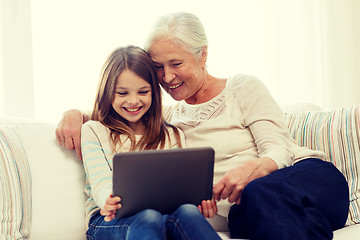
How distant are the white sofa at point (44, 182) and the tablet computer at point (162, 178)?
325 mm

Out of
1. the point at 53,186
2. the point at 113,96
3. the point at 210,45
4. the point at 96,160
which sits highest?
the point at 210,45

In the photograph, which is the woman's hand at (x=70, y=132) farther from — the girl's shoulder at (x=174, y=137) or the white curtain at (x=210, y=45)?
the white curtain at (x=210, y=45)

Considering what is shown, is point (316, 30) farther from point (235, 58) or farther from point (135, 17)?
point (135, 17)

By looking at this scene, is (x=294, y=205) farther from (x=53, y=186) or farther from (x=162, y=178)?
(x=53, y=186)

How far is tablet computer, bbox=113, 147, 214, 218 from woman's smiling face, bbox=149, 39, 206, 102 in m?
0.57

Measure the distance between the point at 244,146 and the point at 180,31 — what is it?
20.1 inches

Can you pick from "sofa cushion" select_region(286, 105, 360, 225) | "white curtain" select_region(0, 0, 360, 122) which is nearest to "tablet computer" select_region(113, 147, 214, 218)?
"sofa cushion" select_region(286, 105, 360, 225)

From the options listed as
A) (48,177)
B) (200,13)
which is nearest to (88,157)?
(48,177)

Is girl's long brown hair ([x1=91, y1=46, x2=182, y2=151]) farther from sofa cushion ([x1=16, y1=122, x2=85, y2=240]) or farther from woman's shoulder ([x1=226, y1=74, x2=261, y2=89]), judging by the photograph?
woman's shoulder ([x1=226, y1=74, x2=261, y2=89])

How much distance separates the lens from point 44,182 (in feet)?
4.58

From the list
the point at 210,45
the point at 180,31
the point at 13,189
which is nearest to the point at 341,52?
the point at 210,45

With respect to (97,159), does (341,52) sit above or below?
above

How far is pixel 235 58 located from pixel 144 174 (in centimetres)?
200

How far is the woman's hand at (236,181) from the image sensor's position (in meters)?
1.19
